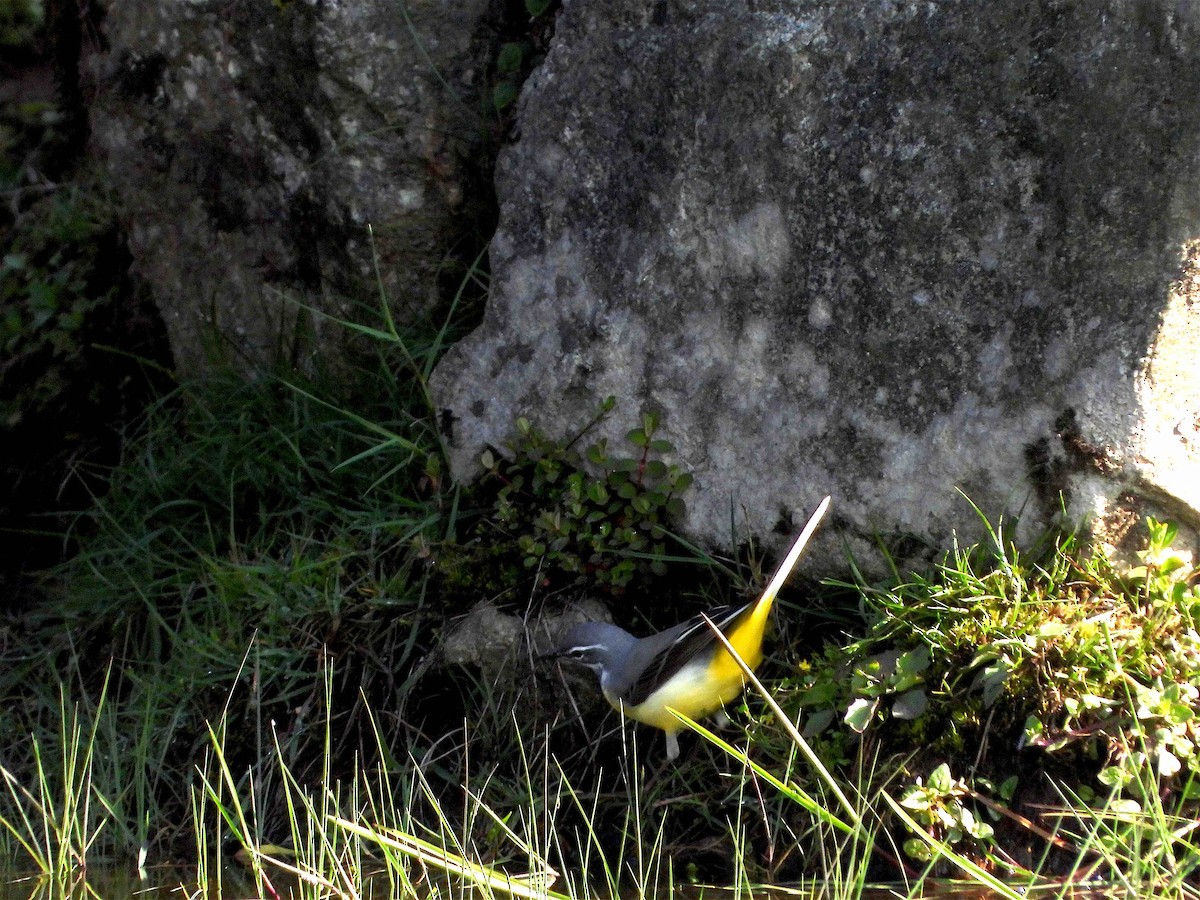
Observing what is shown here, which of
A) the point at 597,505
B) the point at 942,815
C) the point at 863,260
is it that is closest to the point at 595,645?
the point at 597,505

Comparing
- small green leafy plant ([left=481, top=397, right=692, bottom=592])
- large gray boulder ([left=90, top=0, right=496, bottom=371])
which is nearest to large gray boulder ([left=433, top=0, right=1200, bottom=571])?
small green leafy plant ([left=481, top=397, right=692, bottom=592])

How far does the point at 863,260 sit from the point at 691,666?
3.75 ft

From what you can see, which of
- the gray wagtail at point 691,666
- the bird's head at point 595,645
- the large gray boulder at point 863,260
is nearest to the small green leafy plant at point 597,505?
the large gray boulder at point 863,260

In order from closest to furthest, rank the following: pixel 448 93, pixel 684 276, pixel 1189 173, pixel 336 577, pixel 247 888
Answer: pixel 1189 173, pixel 247 888, pixel 684 276, pixel 336 577, pixel 448 93

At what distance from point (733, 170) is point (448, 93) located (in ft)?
3.84

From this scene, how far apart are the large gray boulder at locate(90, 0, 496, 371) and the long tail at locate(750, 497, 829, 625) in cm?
Result: 171

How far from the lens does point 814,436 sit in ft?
10.5

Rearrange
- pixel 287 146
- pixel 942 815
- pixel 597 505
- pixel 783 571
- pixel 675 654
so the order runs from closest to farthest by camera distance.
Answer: pixel 942 815 → pixel 783 571 → pixel 675 654 → pixel 597 505 → pixel 287 146

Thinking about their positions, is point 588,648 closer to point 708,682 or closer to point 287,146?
point 708,682

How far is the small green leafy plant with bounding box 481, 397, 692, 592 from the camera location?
11.1 feet

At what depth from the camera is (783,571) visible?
9.63 ft

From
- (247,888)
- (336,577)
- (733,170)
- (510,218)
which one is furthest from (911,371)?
(247,888)

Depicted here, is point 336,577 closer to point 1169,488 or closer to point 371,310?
point 371,310

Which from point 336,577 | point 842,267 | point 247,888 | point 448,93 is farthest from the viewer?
point 448,93
